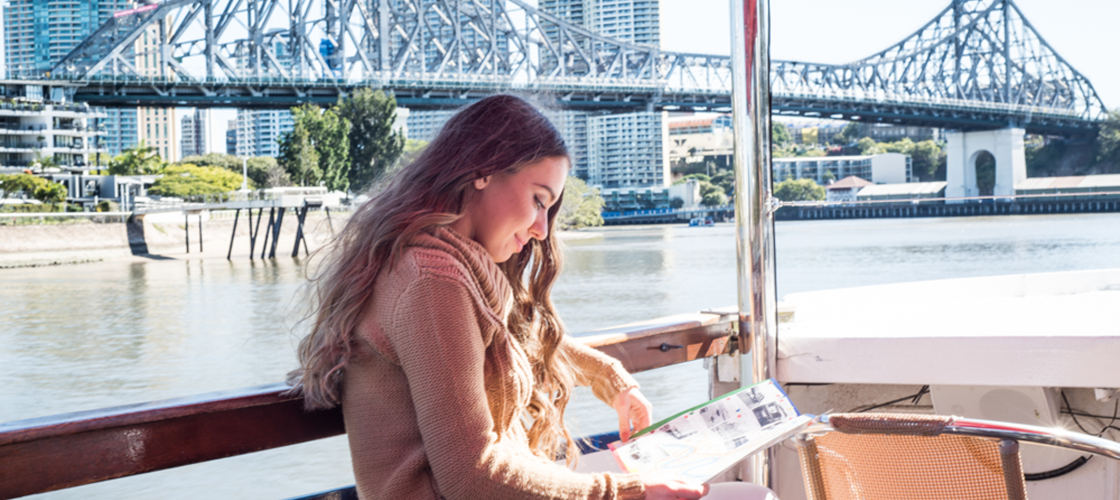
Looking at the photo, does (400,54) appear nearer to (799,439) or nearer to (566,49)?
(566,49)

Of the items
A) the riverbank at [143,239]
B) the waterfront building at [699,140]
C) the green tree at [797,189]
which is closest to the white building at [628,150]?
the waterfront building at [699,140]

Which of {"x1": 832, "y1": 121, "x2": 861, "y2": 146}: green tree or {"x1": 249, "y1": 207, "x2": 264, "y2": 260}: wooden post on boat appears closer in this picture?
{"x1": 832, "y1": 121, "x2": 861, "y2": 146}: green tree

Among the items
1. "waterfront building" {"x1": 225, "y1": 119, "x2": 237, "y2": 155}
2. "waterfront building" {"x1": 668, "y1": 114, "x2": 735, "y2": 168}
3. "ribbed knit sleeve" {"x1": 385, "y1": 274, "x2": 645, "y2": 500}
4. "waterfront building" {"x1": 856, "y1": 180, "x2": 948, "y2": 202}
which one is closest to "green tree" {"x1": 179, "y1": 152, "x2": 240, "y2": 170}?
"waterfront building" {"x1": 225, "y1": 119, "x2": 237, "y2": 155}

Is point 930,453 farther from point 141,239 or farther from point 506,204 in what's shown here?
point 141,239

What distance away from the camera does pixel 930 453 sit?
78 centimetres

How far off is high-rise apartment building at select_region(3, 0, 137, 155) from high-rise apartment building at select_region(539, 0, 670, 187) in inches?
704

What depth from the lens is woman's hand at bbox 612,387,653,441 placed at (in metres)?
1.02

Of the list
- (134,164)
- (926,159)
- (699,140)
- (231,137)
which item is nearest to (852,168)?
(926,159)

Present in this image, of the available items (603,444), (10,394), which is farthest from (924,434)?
Answer: (10,394)

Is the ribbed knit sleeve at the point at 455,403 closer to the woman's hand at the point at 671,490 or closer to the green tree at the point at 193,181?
the woman's hand at the point at 671,490

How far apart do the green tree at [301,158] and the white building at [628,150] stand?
8.11 m

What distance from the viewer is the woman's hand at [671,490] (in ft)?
2.42

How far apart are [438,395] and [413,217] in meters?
0.16

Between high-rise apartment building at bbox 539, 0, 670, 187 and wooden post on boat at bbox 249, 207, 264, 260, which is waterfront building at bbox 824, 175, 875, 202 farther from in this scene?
wooden post on boat at bbox 249, 207, 264, 260
